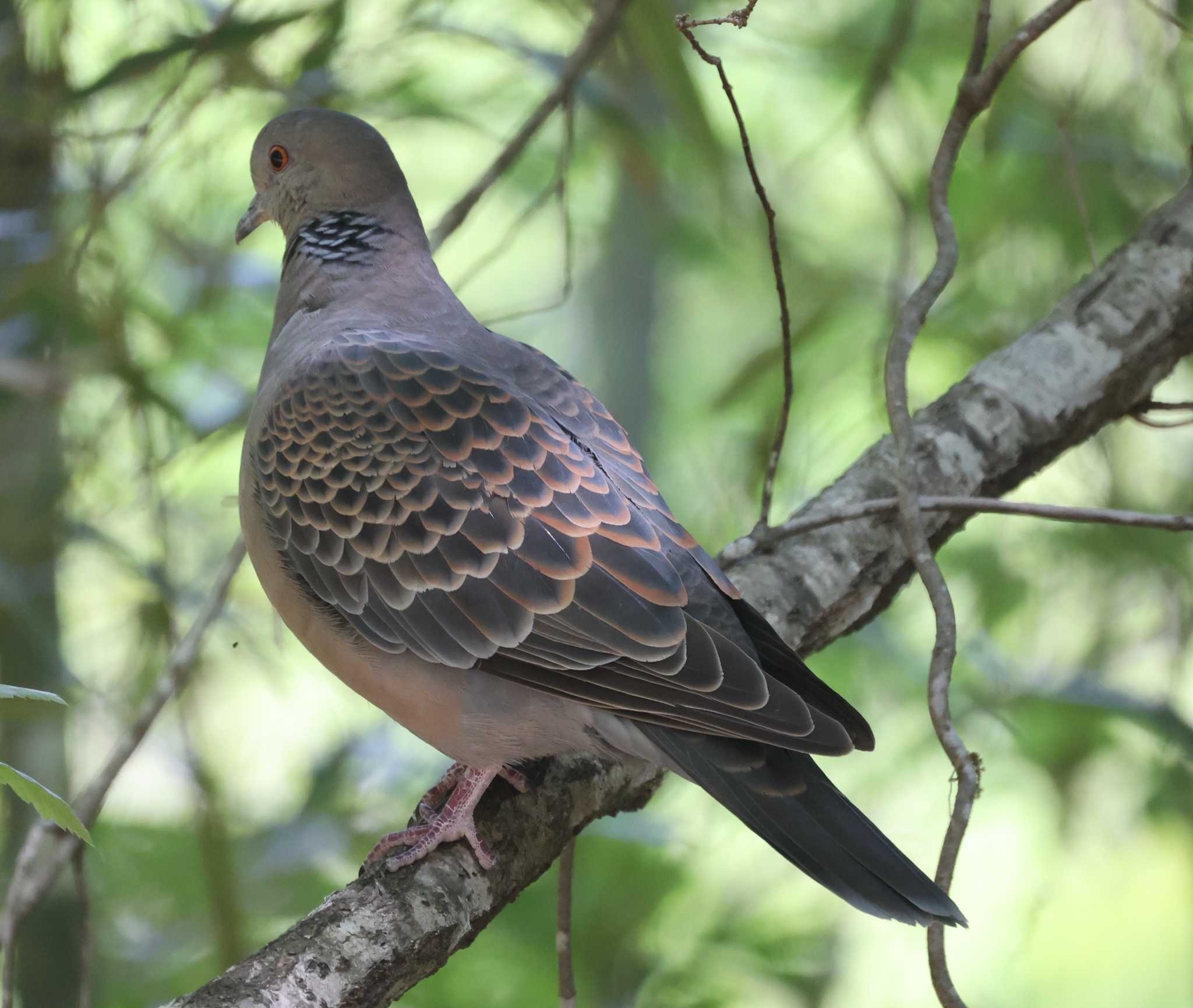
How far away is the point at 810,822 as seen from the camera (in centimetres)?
180

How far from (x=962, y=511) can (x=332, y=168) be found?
153 centimetres

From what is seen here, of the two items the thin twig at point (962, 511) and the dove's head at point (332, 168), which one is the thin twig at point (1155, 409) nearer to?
the thin twig at point (962, 511)

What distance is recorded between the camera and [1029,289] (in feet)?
12.2

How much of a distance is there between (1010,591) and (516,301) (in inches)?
163

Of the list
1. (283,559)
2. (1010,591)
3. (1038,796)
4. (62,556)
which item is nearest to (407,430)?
(283,559)

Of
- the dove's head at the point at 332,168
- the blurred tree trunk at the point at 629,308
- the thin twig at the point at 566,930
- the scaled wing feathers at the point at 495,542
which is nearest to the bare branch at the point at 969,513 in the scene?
the scaled wing feathers at the point at 495,542

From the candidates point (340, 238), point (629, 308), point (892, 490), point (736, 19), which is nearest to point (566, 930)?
point (892, 490)

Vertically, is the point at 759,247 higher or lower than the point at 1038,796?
higher

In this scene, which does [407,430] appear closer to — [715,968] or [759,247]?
[715,968]

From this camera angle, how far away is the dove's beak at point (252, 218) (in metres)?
2.94

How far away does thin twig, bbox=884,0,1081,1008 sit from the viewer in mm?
1805

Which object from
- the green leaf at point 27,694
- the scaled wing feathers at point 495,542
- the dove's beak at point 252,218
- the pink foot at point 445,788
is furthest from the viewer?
the dove's beak at point 252,218

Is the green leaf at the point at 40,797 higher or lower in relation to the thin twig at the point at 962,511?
lower

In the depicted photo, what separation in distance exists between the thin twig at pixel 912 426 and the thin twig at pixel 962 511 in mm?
55
